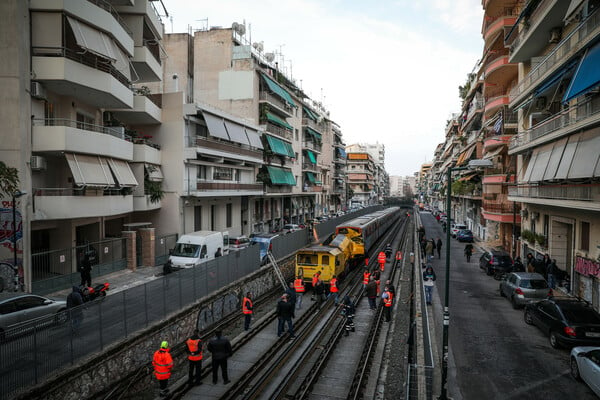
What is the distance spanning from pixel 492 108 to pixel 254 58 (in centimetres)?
2234

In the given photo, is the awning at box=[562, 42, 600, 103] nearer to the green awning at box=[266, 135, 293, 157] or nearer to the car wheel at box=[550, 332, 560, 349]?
the car wheel at box=[550, 332, 560, 349]

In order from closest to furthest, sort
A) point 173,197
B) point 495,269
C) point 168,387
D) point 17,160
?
point 168,387, point 17,160, point 495,269, point 173,197

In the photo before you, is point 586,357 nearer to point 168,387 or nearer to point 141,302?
point 168,387

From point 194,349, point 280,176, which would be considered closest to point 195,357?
point 194,349

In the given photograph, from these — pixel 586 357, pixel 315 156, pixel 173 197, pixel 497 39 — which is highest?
pixel 497 39

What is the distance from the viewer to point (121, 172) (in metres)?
20.3

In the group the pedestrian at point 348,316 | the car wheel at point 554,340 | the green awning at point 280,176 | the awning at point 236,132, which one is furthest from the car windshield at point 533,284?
the green awning at point 280,176

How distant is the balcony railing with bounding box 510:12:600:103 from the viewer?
15017 mm

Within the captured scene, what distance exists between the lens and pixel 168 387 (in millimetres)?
11445

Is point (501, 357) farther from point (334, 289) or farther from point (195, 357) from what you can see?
point (195, 357)

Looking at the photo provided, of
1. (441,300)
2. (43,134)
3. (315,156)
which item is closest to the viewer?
(43,134)

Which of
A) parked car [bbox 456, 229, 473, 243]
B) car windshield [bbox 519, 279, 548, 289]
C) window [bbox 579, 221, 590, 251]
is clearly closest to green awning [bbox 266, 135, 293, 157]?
parked car [bbox 456, 229, 473, 243]

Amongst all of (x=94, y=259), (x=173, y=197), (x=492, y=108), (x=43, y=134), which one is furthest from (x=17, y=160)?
(x=492, y=108)

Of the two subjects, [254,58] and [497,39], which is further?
[254,58]
